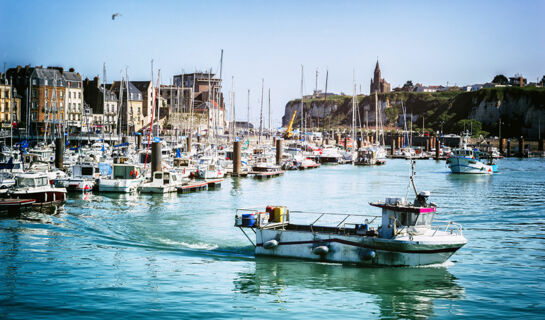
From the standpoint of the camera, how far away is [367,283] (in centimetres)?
2670

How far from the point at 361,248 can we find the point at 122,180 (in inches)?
1403

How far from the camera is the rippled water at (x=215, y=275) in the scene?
23.4m

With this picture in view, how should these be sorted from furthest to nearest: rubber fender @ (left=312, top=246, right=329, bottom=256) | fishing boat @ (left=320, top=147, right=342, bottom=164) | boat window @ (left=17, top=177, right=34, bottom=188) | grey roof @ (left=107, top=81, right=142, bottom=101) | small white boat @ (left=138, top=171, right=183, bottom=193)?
grey roof @ (left=107, top=81, right=142, bottom=101)
fishing boat @ (left=320, top=147, right=342, bottom=164)
small white boat @ (left=138, top=171, right=183, bottom=193)
boat window @ (left=17, top=177, right=34, bottom=188)
rubber fender @ (left=312, top=246, right=329, bottom=256)

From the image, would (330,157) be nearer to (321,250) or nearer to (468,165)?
(468,165)

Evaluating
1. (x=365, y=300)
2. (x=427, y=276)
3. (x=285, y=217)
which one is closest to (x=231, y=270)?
(x=285, y=217)

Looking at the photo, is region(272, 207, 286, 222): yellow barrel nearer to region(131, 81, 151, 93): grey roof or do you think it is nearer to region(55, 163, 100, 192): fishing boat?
region(55, 163, 100, 192): fishing boat

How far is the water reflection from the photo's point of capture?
24.5 metres

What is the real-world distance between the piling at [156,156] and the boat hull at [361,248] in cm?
3264

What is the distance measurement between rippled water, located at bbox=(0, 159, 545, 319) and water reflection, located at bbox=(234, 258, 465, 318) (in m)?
0.05

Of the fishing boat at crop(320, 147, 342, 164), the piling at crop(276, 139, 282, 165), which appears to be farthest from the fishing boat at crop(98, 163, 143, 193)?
the fishing boat at crop(320, 147, 342, 164)

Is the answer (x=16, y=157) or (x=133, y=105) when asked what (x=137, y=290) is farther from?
Answer: (x=133, y=105)

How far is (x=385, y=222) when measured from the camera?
93.3 ft

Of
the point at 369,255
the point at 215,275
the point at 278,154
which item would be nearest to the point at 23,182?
the point at 215,275

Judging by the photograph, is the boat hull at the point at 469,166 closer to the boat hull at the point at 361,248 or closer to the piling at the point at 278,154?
the piling at the point at 278,154
